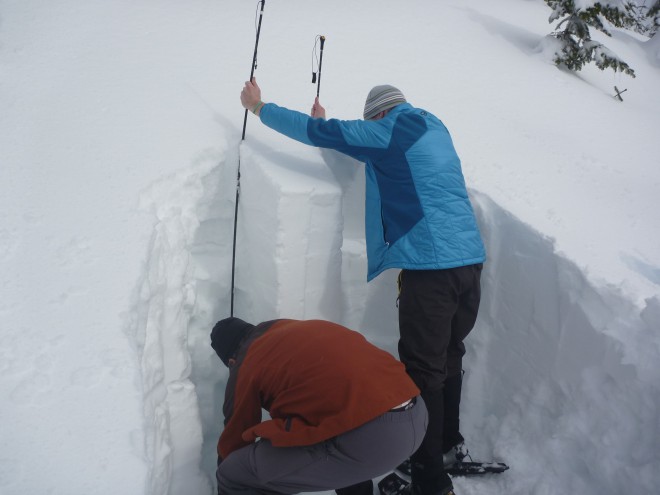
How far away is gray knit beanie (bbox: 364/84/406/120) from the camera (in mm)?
3068

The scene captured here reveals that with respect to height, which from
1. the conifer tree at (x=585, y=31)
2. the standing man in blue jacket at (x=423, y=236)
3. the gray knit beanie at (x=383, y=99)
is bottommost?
the standing man in blue jacket at (x=423, y=236)

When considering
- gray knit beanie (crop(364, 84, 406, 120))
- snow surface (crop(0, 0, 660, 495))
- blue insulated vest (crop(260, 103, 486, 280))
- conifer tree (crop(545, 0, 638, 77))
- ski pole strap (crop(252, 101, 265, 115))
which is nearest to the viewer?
snow surface (crop(0, 0, 660, 495))

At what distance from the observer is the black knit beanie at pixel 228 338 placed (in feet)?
8.56

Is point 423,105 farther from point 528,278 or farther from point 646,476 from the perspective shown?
point 646,476

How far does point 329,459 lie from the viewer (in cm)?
217

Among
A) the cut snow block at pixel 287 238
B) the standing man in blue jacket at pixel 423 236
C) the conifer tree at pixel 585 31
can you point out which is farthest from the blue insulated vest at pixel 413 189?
the conifer tree at pixel 585 31

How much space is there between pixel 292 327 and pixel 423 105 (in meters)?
3.71

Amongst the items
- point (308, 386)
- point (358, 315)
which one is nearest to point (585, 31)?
point (358, 315)

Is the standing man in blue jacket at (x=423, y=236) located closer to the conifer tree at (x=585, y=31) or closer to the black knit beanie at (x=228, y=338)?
the black knit beanie at (x=228, y=338)

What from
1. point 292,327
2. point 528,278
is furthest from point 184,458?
point 528,278

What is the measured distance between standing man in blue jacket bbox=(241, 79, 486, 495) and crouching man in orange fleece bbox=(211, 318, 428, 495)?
615 millimetres

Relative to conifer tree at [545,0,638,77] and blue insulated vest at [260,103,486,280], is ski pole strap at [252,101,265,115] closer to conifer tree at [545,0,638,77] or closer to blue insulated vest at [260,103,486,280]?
blue insulated vest at [260,103,486,280]

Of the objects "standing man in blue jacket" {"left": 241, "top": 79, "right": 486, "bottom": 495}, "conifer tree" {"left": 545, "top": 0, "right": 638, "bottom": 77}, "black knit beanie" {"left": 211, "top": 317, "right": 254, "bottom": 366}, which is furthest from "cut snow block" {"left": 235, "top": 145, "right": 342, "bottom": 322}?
"conifer tree" {"left": 545, "top": 0, "right": 638, "bottom": 77}

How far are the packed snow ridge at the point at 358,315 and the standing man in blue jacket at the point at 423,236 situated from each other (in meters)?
0.59
